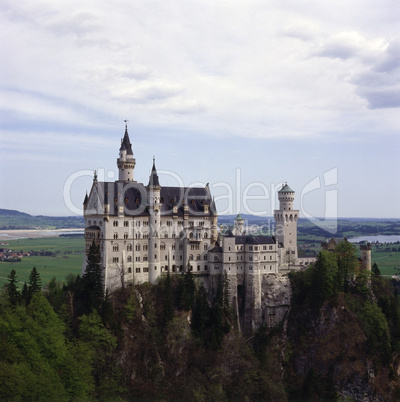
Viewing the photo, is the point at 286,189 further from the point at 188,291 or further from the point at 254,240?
the point at 188,291

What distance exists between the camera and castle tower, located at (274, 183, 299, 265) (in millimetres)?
124812

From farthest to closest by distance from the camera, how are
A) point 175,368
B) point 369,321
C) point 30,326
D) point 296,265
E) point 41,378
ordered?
1. point 296,265
2. point 369,321
3. point 175,368
4. point 30,326
5. point 41,378

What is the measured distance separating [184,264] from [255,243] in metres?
14.0

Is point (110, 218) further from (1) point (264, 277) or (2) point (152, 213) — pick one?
(1) point (264, 277)

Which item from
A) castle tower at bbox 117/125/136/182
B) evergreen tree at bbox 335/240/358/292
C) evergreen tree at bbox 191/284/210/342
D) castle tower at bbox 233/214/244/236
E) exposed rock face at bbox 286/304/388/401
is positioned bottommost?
exposed rock face at bbox 286/304/388/401

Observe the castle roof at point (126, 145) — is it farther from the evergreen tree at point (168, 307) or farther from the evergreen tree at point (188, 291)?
the evergreen tree at point (168, 307)

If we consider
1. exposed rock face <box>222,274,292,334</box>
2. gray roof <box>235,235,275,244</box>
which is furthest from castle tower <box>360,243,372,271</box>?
gray roof <box>235,235,275,244</box>

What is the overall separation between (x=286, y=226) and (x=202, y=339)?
98.9 feet

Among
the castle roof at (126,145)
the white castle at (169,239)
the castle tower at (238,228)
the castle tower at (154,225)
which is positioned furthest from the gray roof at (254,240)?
the castle roof at (126,145)

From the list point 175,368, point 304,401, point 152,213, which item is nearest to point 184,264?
point 152,213

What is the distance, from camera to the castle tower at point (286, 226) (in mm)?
124812

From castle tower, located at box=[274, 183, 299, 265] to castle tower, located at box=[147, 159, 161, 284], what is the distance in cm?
2556

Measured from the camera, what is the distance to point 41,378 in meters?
85.6

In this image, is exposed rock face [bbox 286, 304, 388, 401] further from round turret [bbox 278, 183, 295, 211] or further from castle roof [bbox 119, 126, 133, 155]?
castle roof [bbox 119, 126, 133, 155]
